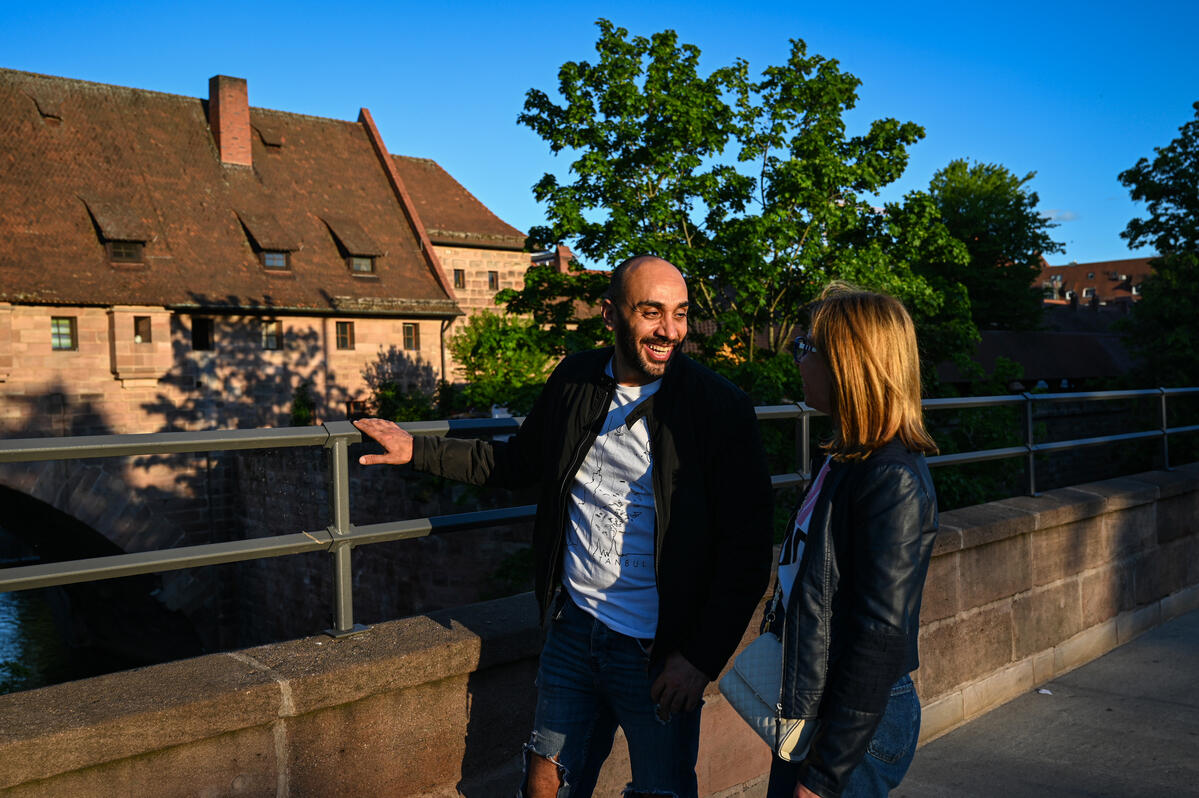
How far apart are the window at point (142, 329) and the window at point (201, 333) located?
1468mm

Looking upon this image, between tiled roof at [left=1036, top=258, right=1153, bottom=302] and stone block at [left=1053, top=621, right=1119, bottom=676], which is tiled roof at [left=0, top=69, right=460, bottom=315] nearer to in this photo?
stone block at [left=1053, top=621, right=1119, bottom=676]

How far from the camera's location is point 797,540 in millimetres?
2172

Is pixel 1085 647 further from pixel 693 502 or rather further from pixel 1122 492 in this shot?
pixel 693 502

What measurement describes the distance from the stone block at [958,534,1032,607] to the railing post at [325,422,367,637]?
290 cm

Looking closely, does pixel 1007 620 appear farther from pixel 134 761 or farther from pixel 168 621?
pixel 168 621

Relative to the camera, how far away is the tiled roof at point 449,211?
40750 millimetres

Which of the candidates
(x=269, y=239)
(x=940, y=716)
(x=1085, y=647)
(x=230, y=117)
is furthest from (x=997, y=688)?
(x=230, y=117)

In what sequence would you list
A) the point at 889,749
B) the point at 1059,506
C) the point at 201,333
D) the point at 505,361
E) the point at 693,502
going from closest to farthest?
1. the point at 889,749
2. the point at 693,502
3. the point at 1059,506
4. the point at 505,361
5. the point at 201,333

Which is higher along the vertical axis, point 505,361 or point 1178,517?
A: point 505,361

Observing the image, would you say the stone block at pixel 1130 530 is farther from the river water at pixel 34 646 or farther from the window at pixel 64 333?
the window at pixel 64 333

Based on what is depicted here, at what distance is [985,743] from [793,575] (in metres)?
2.79

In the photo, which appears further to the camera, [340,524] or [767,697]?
[340,524]

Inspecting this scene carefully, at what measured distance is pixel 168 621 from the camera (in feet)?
88.1

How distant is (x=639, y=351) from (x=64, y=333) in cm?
2754
